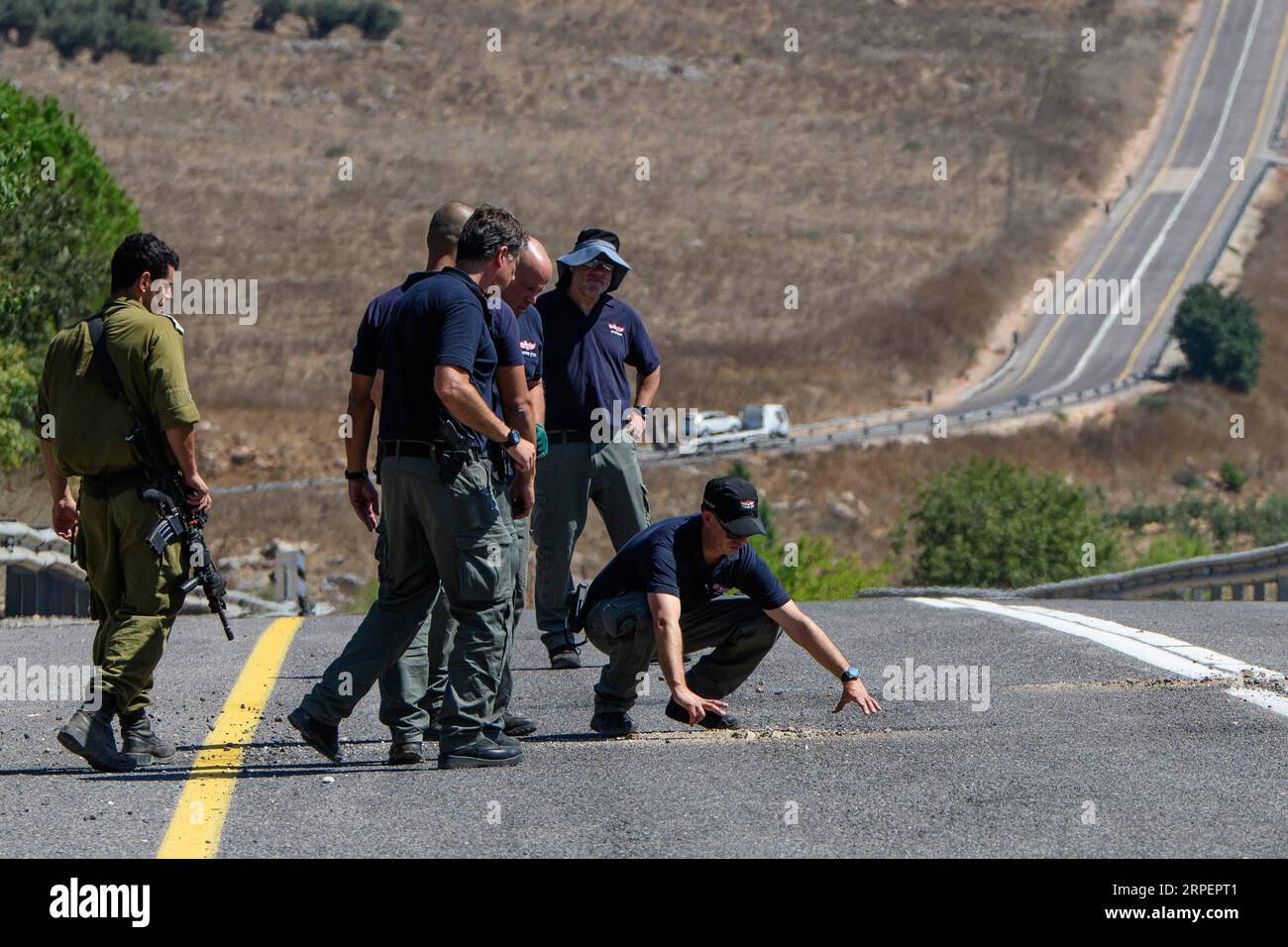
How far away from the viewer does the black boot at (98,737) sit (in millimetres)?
7039

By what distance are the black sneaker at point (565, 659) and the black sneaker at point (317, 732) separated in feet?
9.66

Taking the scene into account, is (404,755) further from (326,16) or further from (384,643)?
(326,16)

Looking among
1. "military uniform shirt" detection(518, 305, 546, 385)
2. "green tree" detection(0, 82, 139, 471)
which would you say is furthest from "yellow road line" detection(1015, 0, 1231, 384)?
"military uniform shirt" detection(518, 305, 546, 385)

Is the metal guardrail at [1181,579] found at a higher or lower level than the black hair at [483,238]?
lower

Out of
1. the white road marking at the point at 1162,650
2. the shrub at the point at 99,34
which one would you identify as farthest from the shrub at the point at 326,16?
the white road marking at the point at 1162,650

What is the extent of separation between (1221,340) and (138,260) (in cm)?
6636

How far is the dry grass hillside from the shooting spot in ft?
212

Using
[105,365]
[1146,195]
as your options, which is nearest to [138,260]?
[105,365]

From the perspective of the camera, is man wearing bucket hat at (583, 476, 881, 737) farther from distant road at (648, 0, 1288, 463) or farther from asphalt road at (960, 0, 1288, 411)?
asphalt road at (960, 0, 1288, 411)

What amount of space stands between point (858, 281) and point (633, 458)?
229 feet

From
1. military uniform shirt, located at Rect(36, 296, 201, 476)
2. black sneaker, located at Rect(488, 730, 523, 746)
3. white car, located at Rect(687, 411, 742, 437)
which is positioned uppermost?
military uniform shirt, located at Rect(36, 296, 201, 476)

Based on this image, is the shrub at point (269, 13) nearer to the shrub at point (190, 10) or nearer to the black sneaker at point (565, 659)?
the shrub at point (190, 10)

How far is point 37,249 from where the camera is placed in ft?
111
